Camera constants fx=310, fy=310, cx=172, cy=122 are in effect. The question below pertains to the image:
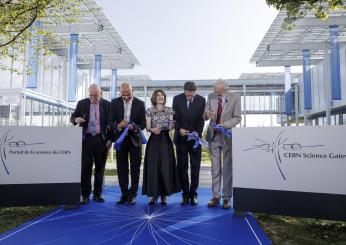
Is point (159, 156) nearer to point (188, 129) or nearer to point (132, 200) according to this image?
point (188, 129)

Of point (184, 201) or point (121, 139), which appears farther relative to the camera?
point (184, 201)

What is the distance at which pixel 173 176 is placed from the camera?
4441mm

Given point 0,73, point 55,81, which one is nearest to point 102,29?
point 0,73

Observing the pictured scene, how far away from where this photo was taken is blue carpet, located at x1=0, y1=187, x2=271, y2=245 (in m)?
2.98

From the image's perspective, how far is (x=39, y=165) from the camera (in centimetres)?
404

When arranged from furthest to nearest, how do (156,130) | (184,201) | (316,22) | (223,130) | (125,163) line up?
1. (316,22)
2. (125,163)
3. (184,201)
4. (156,130)
5. (223,130)

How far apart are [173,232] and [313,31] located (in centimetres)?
1781

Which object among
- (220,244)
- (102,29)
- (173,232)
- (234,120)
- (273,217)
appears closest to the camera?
(220,244)

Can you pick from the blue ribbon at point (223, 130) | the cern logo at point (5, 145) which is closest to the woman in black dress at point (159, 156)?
Result: the blue ribbon at point (223, 130)

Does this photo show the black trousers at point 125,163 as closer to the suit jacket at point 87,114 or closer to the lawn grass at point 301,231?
the suit jacket at point 87,114

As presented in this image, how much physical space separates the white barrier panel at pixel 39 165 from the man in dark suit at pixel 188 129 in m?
1.41

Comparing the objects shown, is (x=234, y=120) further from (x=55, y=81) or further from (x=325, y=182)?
(x=55, y=81)

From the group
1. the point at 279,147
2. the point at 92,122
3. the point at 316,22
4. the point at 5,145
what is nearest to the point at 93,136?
the point at 92,122

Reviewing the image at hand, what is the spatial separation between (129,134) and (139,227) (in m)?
1.55
